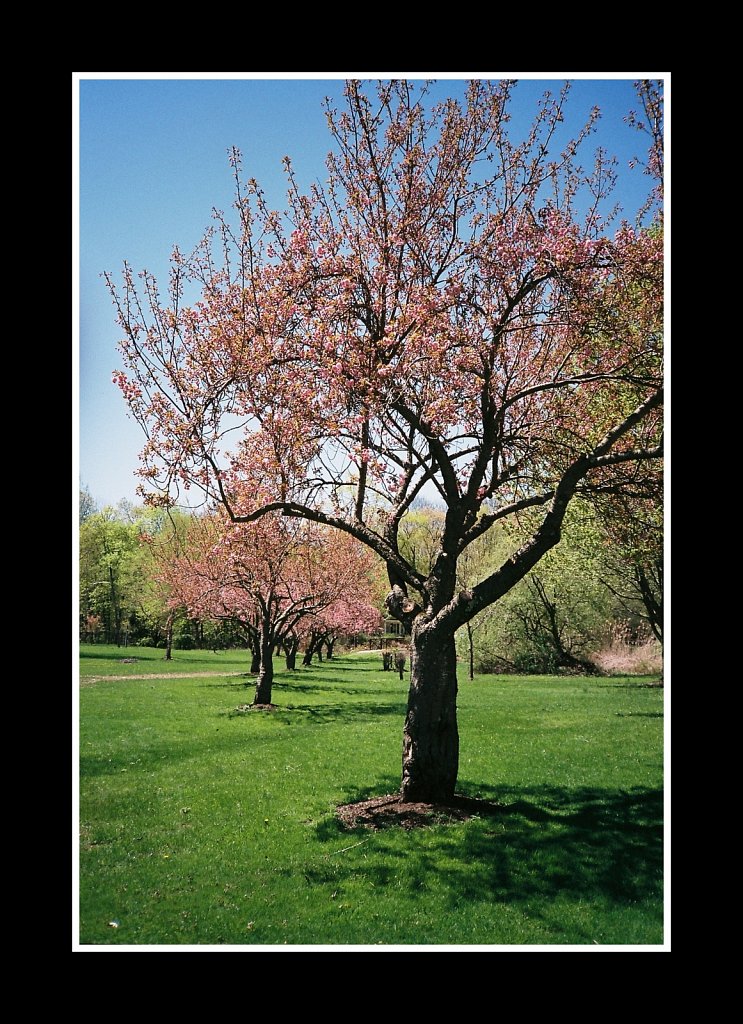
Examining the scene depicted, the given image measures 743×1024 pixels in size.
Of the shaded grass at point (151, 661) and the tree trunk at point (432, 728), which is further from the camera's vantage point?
the shaded grass at point (151, 661)

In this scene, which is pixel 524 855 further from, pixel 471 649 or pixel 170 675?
pixel 170 675

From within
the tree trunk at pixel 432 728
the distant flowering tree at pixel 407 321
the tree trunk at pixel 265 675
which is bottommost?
the tree trunk at pixel 265 675

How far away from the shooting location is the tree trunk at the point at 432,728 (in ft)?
15.6

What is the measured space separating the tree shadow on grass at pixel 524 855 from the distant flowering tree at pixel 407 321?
1.80ft

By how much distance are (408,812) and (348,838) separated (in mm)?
530

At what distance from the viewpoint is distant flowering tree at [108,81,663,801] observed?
14.2 ft

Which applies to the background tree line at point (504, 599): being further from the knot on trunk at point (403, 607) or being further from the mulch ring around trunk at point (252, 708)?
the mulch ring around trunk at point (252, 708)

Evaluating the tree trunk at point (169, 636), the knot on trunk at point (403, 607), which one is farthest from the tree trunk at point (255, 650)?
the knot on trunk at point (403, 607)

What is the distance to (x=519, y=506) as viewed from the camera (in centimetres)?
495

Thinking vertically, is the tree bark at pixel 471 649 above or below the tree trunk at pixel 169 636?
below

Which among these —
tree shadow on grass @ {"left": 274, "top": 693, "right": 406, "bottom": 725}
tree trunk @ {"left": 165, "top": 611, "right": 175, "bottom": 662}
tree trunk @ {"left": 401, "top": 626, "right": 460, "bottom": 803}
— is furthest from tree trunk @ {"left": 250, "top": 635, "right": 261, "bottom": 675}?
tree trunk @ {"left": 401, "top": 626, "right": 460, "bottom": 803}

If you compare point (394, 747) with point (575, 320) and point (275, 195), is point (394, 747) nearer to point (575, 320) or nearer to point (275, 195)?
point (575, 320)

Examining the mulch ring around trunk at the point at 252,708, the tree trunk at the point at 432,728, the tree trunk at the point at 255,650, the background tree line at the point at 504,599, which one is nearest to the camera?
the tree trunk at the point at 432,728
